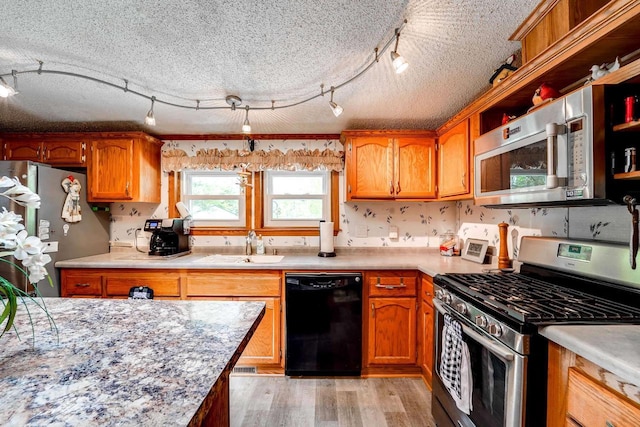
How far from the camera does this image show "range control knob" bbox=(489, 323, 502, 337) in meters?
1.16

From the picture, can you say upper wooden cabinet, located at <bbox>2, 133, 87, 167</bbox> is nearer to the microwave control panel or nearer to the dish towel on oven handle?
the dish towel on oven handle

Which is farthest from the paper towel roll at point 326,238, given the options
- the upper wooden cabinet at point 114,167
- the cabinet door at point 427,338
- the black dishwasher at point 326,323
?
the upper wooden cabinet at point 114,167

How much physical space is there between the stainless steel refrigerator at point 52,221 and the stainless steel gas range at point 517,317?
9.49 ft

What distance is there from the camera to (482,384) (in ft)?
4.20

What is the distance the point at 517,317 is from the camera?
1.08 metres

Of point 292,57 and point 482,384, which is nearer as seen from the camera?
point 482,384

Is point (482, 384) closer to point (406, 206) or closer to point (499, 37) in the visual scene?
point (499, 37)

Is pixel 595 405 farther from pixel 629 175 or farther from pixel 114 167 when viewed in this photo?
pixel 114 167

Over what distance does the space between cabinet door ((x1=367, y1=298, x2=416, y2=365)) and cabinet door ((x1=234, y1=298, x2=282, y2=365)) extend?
0.75 meters

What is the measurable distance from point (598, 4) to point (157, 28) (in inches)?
76.8

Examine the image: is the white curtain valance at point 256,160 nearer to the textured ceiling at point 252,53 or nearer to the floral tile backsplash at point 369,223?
the floral tile backsplash at point 369,223

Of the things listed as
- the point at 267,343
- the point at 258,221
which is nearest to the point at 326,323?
the point at 267,343

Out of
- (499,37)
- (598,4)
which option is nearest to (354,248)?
(499,37)

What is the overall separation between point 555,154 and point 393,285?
1436 mm
